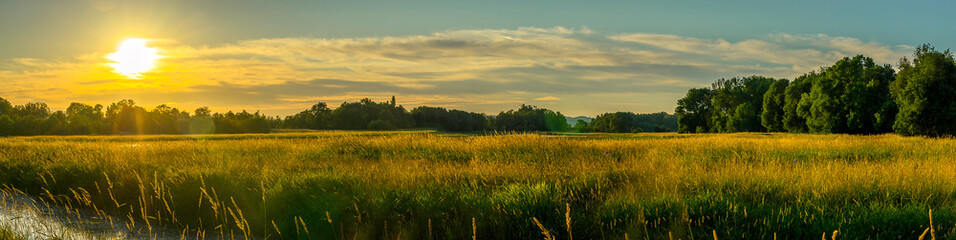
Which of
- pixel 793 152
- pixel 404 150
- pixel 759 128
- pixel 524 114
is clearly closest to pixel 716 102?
pixel 759 128

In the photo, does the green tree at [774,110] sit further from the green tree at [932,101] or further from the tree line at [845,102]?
the green tree at [932,101]

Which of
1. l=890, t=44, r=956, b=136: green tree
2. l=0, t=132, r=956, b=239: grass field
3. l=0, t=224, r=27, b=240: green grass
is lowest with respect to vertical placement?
l=0, t=224, r=27, b=240: green grass

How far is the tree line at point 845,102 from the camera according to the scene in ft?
125

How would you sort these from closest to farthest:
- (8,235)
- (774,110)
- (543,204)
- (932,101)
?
(8,235)
(543,204)
(932,101)
(774,110)

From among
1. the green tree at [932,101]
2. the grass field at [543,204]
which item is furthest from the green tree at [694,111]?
the grass field at [543,204]

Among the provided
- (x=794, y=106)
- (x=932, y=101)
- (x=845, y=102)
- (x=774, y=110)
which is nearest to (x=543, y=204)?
(x=932, y=101)

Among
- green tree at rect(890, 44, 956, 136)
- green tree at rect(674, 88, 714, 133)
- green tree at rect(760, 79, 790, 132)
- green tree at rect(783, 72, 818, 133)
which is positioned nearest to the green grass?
green tree at rect(890, 44, 956, 136)

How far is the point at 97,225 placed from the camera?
26.0ft

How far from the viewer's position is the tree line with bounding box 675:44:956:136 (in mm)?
38000

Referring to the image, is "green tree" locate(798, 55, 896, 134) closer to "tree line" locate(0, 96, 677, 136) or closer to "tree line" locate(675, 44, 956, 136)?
"tree line" locate(675, 44, 956, 136)

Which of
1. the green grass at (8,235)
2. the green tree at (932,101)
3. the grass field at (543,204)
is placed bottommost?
the green grass at (8,235)

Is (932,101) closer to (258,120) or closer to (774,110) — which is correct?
(774,110)

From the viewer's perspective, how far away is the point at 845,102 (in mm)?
47875

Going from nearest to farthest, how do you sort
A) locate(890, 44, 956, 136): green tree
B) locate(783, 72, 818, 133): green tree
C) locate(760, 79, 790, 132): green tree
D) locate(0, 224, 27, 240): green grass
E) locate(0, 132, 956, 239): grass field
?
1. locate(0, 132, 956, 239): grass field
2. locate(0, 224, 27, 240): green grass
3. locate(890, 44, 956, 136): green tree
4. locate(783, 72, 818, 133): green tree
5. locate(760, 79, 790, 132): green tree
